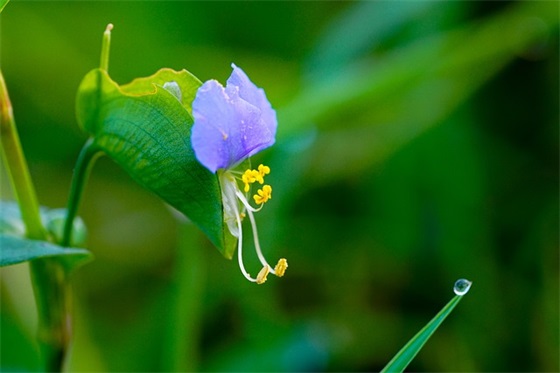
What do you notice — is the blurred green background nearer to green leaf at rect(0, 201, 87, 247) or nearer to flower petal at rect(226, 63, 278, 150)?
green leaf at rect(0, 201, 87, 247)

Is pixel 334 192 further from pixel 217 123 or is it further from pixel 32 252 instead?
pixel 217 123

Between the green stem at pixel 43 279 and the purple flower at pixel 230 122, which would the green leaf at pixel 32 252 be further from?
the purple flower at pixel 230 122

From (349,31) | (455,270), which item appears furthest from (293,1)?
(455,270)

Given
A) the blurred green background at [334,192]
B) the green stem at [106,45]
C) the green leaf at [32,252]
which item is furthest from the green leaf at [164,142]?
the blurred green background at [334,192]

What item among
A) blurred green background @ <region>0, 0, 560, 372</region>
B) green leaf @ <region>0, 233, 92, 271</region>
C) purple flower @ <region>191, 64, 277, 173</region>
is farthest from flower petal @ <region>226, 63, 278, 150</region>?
blurred green background @ <region>0, 0, 560, 372</region>

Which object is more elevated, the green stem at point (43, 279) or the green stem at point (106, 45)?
the green stem at point (106, 45)

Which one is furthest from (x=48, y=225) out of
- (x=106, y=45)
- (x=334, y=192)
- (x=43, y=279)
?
(x=334, y=192)
